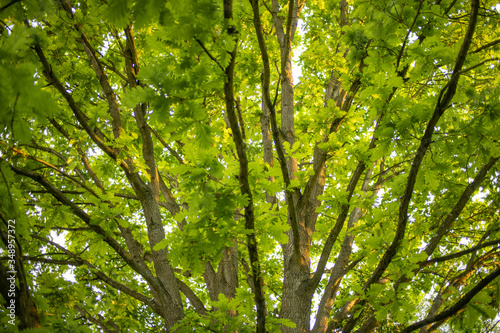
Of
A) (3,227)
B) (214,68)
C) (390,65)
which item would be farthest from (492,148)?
(3,227)

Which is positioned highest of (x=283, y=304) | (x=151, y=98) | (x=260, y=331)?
(x=151, y=98)

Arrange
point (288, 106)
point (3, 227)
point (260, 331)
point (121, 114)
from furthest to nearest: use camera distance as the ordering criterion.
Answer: point (288, 106) → point (121, 114) → point (260, 331) → point (3, 227)

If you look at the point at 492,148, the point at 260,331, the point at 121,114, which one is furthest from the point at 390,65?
the point at 121,114

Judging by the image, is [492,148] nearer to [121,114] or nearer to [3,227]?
[3,227]

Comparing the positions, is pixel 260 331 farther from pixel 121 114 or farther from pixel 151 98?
pixel 121 114

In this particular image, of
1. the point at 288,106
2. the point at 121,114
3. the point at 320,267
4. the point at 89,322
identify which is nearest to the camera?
the point at 320,267

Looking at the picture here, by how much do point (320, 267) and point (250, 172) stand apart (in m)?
1.43

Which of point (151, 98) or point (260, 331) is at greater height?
point (151, 98)

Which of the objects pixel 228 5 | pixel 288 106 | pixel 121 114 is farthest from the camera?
pixel 288 106

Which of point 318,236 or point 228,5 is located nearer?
point 228,5

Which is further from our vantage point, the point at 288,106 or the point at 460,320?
the point at 288,106

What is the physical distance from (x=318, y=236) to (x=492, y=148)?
6.10ft

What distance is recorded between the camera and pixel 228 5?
1630 millimetres

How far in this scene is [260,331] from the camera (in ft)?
9.07
